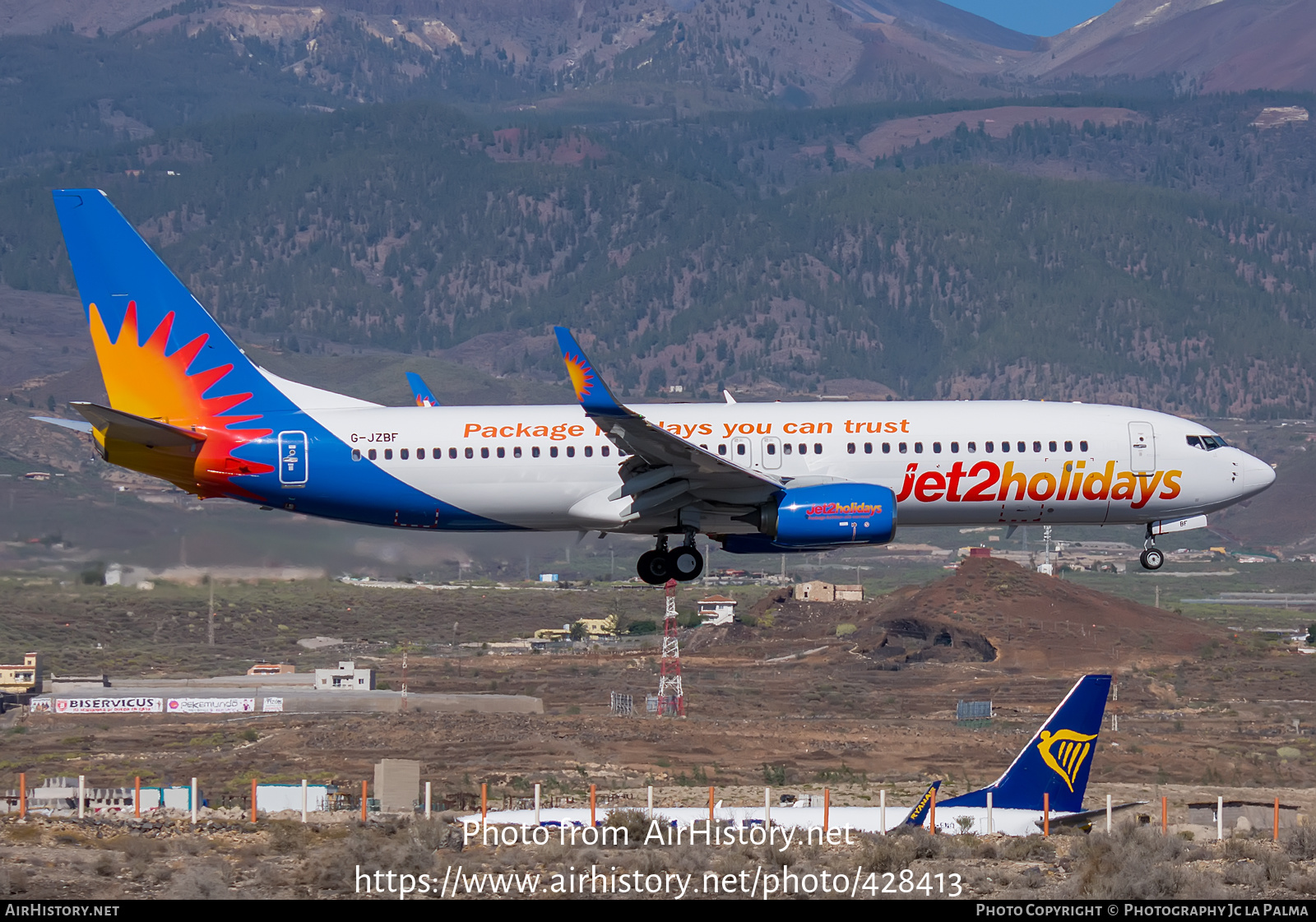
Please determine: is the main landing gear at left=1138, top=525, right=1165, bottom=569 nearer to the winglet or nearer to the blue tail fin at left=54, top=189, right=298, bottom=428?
the winglet

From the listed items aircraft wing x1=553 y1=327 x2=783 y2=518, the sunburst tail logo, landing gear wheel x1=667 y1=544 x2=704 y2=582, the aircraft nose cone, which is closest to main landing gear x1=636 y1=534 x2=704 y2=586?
landing gear wheel x1=667 y1=544 x2=704 y2=582

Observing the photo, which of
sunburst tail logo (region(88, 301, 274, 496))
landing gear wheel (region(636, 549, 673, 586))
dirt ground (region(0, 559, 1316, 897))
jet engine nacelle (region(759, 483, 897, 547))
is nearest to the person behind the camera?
dirt ground (region(0, 559, 1316, 897))

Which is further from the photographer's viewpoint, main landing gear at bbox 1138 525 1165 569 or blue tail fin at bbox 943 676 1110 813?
main landing gear at bbox 1138 525 1165 569

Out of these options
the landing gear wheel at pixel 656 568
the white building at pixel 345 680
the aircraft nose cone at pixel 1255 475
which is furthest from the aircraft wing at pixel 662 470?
the white building at pixel 345 680

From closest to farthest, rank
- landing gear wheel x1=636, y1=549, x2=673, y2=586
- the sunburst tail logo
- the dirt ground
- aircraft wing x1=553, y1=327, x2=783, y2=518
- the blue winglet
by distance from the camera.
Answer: the dirt ground < aircraft wing x1=553, y1=327, x2=783, y2=518 < the sunburst tail logo < landing gear wheel x1=636, y1=549, x2=673, y2=586 < the blue winglet

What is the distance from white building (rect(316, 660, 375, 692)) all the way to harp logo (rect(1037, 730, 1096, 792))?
5766 centimetres

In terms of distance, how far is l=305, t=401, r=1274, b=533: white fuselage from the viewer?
47.8 metres

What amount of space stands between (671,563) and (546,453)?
4561 millimetres

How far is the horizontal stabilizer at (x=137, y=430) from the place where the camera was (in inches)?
1763

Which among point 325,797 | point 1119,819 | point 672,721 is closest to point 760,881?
point 1119,819

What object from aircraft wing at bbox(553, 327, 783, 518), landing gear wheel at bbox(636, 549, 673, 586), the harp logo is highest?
aircraft wing at bbox(553, 327, 783, 518)

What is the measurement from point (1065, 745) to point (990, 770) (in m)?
26.6

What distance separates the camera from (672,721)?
292ft

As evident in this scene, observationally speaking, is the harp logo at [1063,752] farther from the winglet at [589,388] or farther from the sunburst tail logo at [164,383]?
the sunburst tail logo at [164,383]
